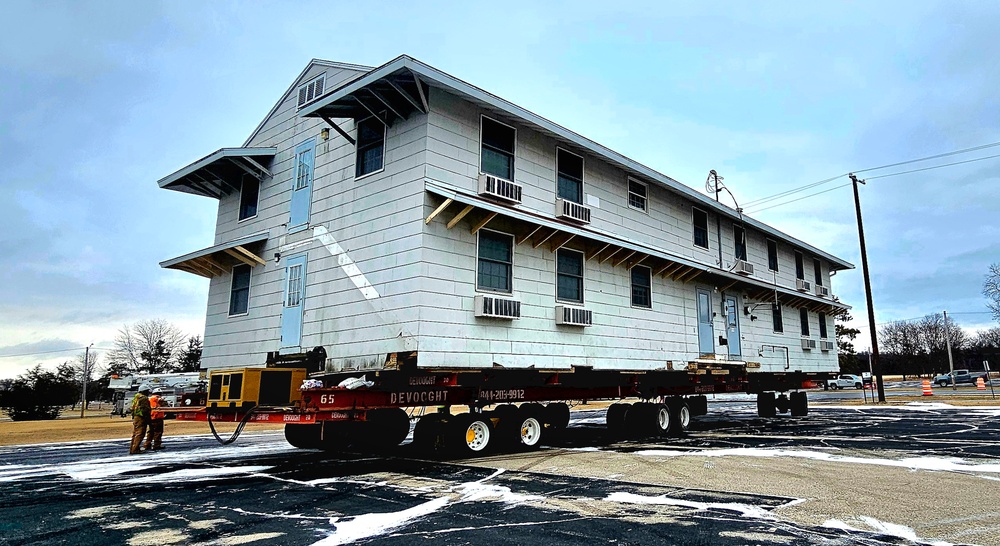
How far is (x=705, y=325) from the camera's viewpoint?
1888 centimetres

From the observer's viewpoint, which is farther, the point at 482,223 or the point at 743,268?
the point at 743,268

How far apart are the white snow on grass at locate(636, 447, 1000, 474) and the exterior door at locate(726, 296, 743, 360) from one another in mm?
7391

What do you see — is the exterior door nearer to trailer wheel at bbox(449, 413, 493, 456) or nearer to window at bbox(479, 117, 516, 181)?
window at bbox(479, 117, 516, 181)

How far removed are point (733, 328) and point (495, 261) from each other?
10.7 metres

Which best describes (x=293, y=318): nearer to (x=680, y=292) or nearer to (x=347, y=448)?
(x=347, y=448)

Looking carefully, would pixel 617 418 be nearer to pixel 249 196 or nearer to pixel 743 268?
pixel 743 268

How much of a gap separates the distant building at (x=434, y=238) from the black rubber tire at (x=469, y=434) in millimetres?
1068

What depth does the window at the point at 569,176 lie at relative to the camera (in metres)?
14.7

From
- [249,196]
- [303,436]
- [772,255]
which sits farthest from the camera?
[772,255]

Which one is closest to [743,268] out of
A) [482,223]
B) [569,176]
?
[569,176]

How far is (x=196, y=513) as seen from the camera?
280 inches

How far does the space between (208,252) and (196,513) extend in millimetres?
8817

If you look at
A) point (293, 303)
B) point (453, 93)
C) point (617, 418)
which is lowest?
point (617, 418)

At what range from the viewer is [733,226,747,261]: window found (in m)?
21.2
